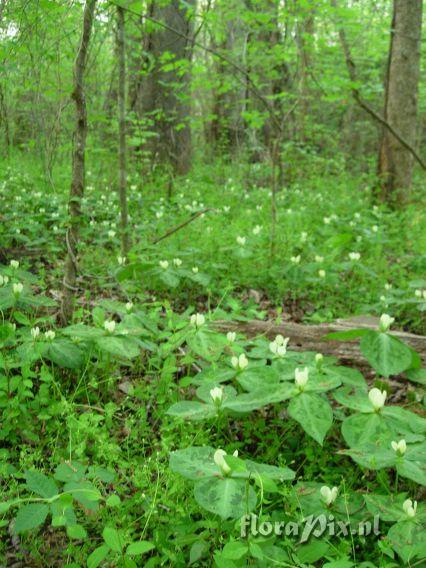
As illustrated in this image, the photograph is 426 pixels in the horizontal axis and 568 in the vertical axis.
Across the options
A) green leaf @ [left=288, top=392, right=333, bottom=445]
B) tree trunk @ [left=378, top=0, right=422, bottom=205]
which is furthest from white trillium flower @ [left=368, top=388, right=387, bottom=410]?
tree trunk @ [left=378, top=0, right=422, bottom=205]

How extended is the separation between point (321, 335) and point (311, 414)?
113 cm

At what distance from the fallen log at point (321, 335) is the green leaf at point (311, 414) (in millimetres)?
986

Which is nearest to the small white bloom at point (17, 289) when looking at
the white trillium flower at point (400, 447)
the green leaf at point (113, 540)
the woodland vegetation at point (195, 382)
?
the woodland vegetation at point (195, 382)

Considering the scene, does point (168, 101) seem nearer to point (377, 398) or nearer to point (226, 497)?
point (377, 398)

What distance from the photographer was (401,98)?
6.68 metres

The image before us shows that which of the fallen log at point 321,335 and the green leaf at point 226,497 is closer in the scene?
the green leaf at point 226,497

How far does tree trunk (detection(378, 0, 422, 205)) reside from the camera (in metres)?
6.47

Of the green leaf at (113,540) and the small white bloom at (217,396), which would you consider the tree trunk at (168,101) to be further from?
the green leaf at (113,540)

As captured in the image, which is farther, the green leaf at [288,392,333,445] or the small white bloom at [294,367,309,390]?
the small white bloom at [294,367,309,390]

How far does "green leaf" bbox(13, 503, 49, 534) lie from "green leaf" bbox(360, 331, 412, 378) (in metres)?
1.45

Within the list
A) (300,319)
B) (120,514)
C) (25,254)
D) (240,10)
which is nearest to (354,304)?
(300,319)

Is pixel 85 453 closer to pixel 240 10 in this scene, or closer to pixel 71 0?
pixel 71 0

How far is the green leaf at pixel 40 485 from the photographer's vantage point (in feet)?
5.00

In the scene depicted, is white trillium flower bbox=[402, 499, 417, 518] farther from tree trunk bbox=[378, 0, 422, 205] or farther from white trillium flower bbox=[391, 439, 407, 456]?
tree trunk bbox=[378, 0, 422, 205]
